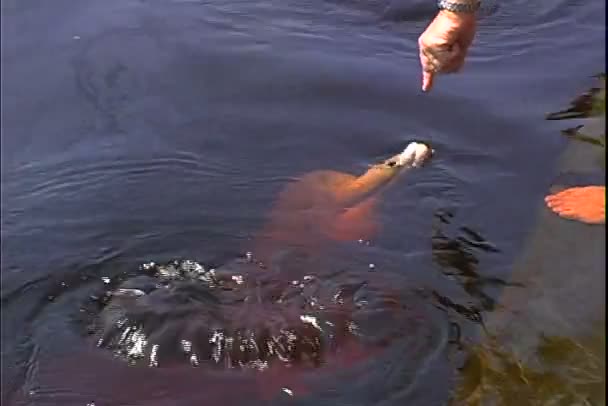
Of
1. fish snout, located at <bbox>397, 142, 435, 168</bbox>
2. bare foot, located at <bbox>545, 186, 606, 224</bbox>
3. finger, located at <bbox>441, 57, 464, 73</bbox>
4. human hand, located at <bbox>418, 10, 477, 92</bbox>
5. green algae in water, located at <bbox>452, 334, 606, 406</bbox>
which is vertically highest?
human hand, located at <bbox>418, 10, 477, 92</bbox>

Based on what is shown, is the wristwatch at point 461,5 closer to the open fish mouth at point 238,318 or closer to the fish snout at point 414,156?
the open fish mouth at point 238,318

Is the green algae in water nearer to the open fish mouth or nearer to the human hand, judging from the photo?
the open fish mouth

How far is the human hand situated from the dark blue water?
1.08m

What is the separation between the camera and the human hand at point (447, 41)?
323 cm

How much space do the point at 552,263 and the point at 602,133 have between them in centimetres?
104

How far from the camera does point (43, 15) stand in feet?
19.0

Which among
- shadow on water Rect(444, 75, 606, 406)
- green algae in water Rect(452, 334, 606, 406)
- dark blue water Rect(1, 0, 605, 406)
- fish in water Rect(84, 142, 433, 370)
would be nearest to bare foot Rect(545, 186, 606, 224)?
shadow on water Rect(444, 75, 606, 406)

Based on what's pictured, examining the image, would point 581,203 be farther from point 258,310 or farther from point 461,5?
point 258,310

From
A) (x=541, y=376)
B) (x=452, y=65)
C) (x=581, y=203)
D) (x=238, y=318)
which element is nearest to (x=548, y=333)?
(x=541, y=376)

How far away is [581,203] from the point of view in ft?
13.5

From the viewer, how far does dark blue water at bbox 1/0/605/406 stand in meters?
3.66

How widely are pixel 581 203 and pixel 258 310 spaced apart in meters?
1.49

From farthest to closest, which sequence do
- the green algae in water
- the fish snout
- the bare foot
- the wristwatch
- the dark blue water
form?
the fish snout, the bare foot, the dark blue water, the green algae in water, the wristwatch

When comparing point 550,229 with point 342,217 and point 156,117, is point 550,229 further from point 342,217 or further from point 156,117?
point 156,117
